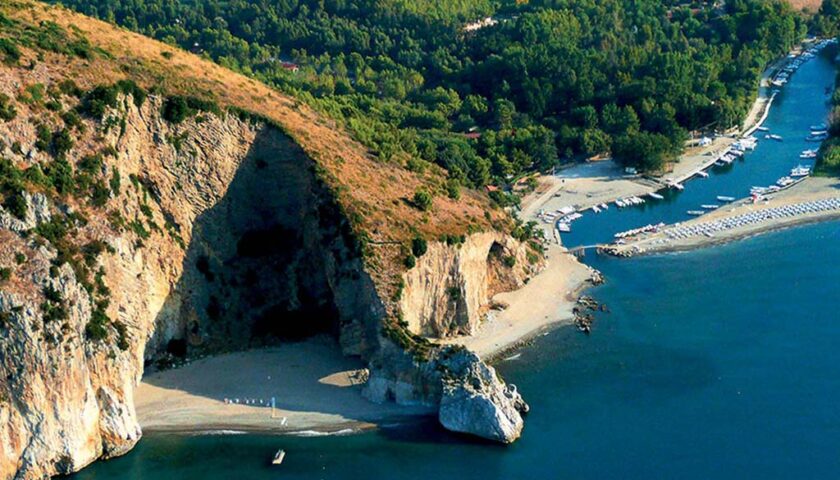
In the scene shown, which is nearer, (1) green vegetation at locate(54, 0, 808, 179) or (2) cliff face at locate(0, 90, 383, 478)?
(2) cliff face at locate(0, 90, 383, 478)

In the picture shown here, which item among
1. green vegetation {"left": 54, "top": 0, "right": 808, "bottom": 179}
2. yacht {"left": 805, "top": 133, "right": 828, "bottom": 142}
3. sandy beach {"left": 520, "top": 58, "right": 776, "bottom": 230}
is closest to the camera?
A: sandy beach {"left": 520, "top": 58, "right": 776, "bottom": 230}

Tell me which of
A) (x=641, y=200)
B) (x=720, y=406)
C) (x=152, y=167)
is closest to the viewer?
(x=720, y=406)

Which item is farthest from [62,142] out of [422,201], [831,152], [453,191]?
[831,152]

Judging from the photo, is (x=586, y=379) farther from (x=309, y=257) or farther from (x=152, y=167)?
(x=152, y=167)

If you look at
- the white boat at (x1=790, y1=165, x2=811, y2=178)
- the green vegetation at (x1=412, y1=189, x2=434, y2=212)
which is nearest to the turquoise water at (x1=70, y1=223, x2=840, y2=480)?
the green vegetation at (x1=412, y1=189, x2=434, y2=212)

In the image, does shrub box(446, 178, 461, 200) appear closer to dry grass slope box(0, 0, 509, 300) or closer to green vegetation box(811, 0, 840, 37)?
dry grass slope box(0, 0, 509, 300)

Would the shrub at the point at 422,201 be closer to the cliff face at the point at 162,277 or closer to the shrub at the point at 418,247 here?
the shrub at the point at 418,247

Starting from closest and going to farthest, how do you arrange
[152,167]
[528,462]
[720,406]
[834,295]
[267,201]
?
1. [528,462]
2. [720,406]
3. [152,167]
4. [267,201]
5. [834,295]

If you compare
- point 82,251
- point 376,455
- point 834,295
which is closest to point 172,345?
point 82,251
